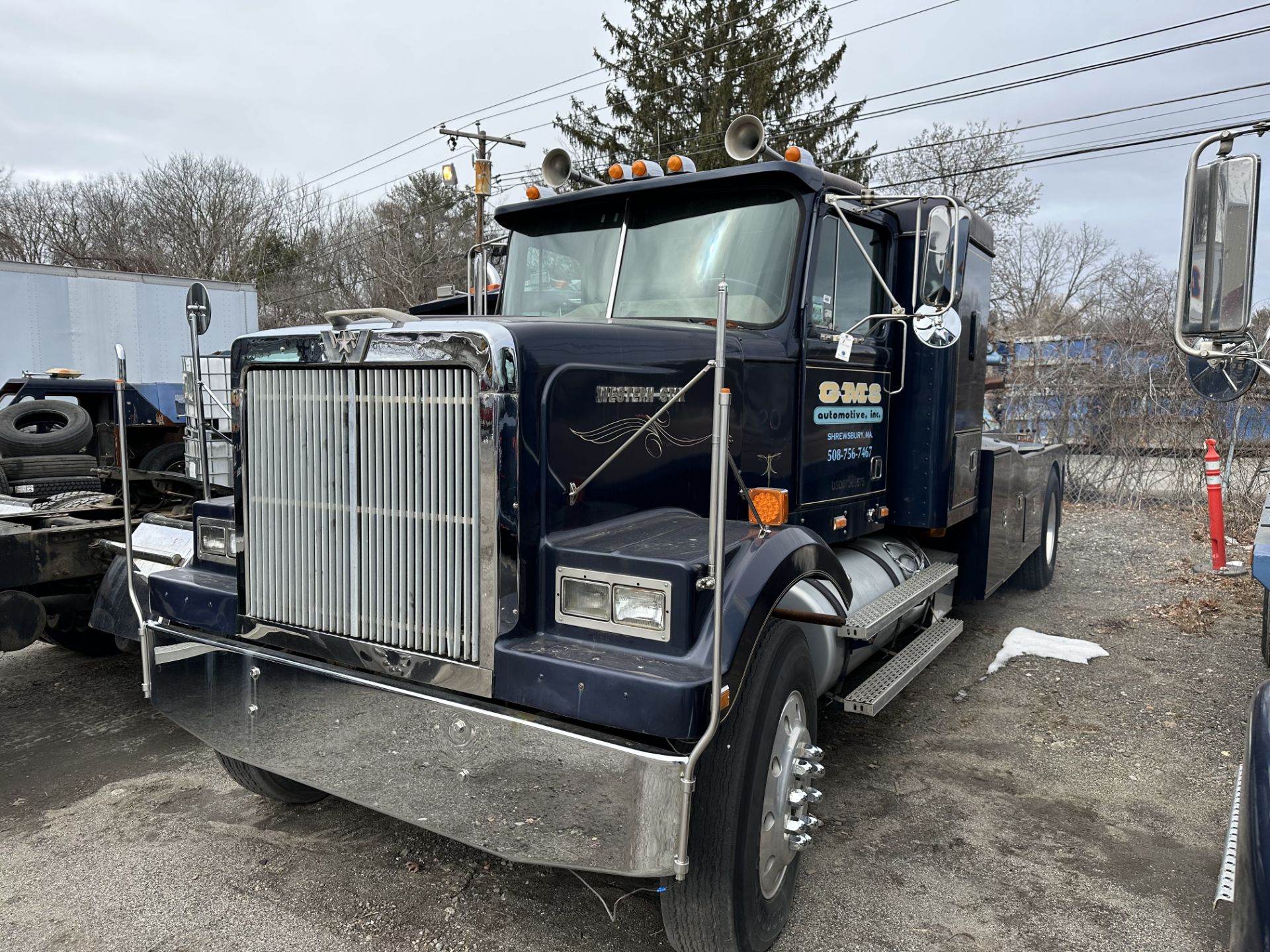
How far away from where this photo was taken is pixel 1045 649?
5.95 m

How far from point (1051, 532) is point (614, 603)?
253 inches

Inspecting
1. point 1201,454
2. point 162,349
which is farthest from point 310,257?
point 1201,454

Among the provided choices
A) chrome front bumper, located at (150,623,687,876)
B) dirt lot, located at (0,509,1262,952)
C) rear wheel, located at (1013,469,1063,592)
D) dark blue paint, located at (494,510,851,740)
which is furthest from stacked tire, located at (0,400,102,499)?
rear wheel, located at (1013,469,1063,592)

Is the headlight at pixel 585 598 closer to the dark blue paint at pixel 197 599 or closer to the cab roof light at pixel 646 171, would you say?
the dark blue paint at pixel 197 599

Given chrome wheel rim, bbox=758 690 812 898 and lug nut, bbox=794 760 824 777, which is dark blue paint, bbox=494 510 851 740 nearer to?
chrome wheel rim, bbox=758 690 812 898

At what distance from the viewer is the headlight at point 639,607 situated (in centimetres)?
238

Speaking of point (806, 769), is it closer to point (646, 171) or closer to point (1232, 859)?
point (1232, 859)

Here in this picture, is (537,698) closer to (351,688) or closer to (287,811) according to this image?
(351,688)

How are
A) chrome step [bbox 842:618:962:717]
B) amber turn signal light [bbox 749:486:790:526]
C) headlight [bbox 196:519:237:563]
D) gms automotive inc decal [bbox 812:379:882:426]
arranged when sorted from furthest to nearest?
gms automotive inc decal [bbox 812:379:882:426], chrome step [bbox 842:618:962:717], headlight [bbox 196:519:237:563], amber turn signal light [bbox 749:486:790:526]

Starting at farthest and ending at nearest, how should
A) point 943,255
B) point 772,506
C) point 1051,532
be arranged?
point 1051,532 < point 943,255 < point 772,506

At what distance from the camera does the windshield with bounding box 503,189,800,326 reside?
12.3 feet

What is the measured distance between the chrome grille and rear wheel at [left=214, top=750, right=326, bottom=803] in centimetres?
88

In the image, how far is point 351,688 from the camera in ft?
8.84

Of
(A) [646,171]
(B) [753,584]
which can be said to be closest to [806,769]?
(B) [753,584]
